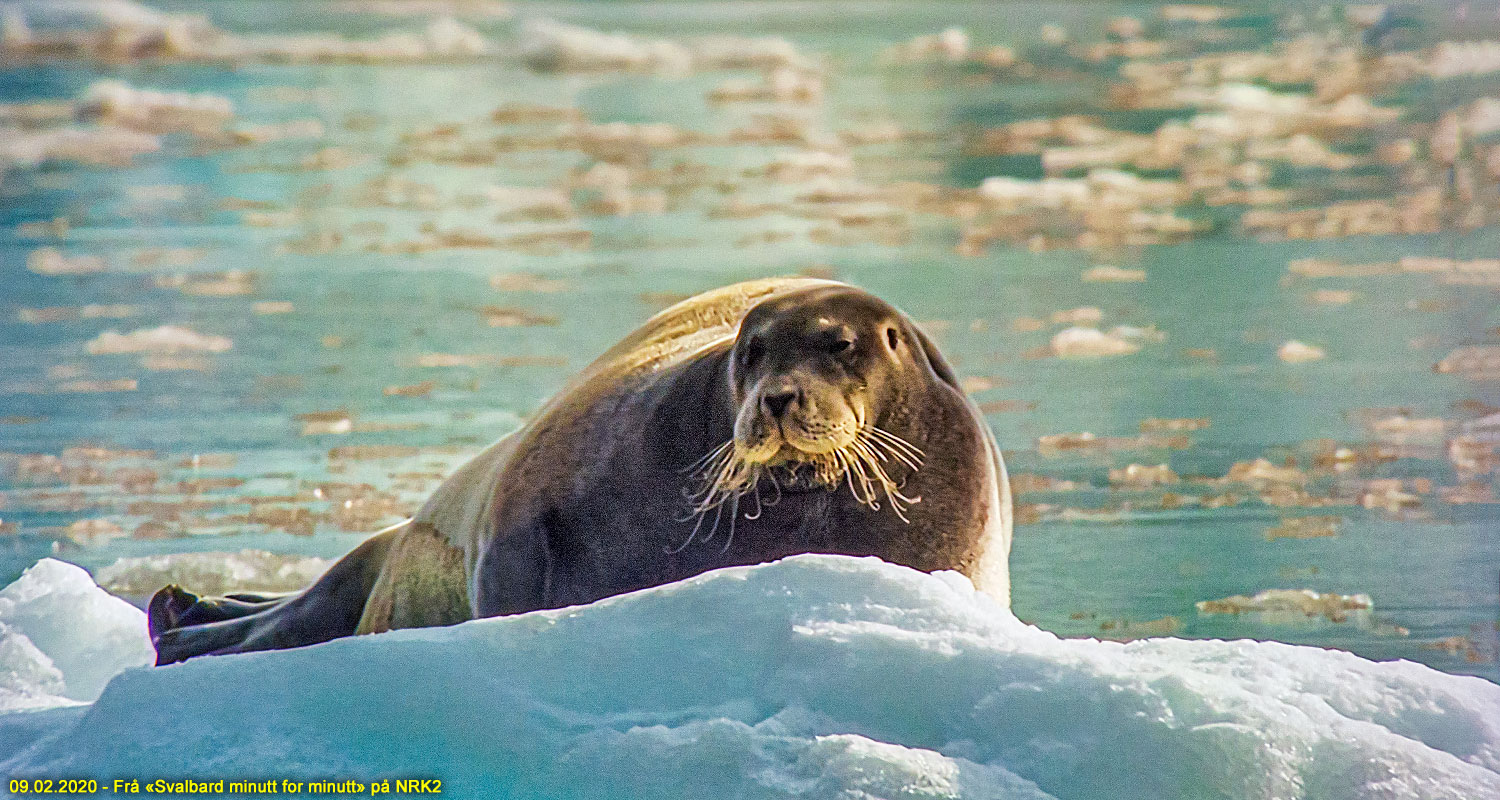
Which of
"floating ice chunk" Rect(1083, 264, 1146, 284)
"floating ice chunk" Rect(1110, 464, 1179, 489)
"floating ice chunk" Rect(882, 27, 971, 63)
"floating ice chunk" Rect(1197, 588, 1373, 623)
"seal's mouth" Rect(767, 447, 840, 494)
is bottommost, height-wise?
"floating ice chunk" Rect(1110, 464, 1179, 489)

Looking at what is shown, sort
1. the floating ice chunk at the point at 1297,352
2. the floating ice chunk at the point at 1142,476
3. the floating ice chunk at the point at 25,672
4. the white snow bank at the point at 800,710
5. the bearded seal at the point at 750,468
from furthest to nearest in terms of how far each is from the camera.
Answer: the floating ice chunk at the point at 1297,352
the floating ice chunk at the point at 1142,476
the floating ice chunk at the point at 25,672
the bearded seal at the point at 750,468
the white snow bank at the point at 800,710

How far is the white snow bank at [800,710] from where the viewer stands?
9.25 feet

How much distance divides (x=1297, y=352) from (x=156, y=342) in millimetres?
9473

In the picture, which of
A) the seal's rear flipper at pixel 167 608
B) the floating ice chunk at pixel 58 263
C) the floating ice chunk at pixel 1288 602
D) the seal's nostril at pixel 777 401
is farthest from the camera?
the floating ice chunk at pixel 58 263

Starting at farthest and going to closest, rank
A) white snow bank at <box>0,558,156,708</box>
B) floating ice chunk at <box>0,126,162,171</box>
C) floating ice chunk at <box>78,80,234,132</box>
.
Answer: floating ice chunk at <box>78,80,234,132</box> → floating ice chunk at <box>0,126,162,171</box> → white snow bank at <box>0,558,156,708</box>

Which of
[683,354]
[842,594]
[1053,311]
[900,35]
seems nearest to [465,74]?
[900,35]

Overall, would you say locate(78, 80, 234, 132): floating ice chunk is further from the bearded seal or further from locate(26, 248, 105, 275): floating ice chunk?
the bearded seal

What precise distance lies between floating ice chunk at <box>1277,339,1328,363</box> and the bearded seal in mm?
10787

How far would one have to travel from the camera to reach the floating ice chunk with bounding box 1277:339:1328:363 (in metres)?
14.8

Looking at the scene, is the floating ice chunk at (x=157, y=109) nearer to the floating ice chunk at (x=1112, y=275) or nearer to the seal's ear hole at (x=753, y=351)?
the floating ice chunk at (x=1112, y=275)

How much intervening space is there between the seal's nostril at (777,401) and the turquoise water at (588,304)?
8.22m

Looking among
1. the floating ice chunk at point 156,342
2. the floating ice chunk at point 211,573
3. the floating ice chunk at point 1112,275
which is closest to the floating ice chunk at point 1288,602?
the floating ice chunk at point 1112,275

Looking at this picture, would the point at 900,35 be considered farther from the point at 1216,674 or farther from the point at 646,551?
the point at 1216,674

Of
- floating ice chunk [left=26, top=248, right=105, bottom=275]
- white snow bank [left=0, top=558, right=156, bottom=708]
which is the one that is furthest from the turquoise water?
white snow bank [left=0, top=558, right=156, bottom=708]
